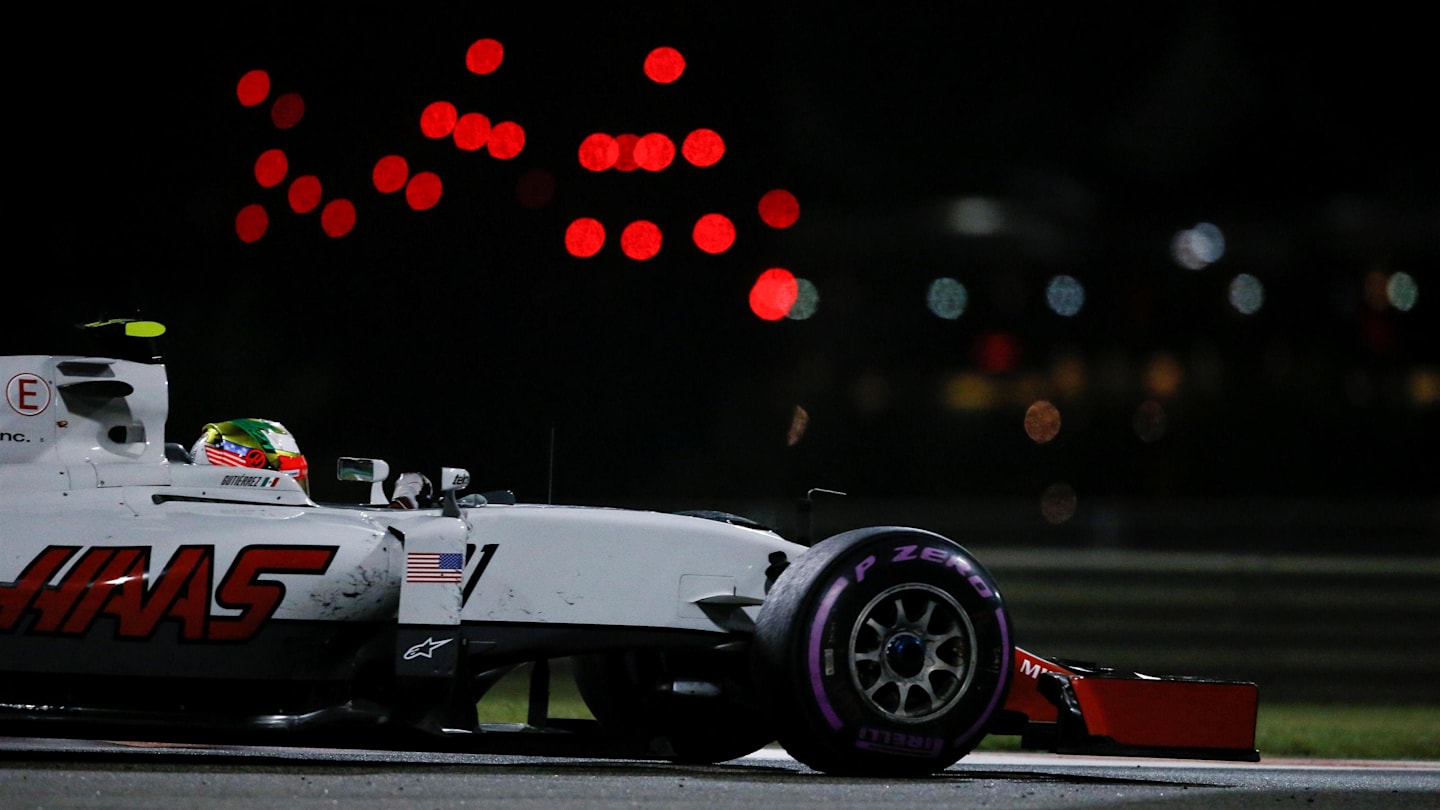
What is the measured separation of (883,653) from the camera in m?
5.69

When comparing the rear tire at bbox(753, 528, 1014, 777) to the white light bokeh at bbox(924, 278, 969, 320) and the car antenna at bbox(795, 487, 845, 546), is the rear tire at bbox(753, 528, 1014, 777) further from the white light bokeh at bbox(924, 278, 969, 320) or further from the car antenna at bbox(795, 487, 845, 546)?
the white light bokeh at bbox(924, 278, 969, 320)

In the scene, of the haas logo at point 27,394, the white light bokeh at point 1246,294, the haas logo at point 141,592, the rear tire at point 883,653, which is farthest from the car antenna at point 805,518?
the white light bokeh at point 1246,294

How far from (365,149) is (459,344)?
1080 cm

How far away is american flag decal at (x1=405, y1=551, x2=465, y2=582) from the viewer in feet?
18.5

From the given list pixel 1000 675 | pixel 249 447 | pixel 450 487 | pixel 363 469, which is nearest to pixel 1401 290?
pixel 1000 675

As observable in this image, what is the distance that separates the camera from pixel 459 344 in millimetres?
34156

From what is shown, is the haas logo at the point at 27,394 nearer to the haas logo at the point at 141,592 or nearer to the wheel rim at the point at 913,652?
the haas logo at the point at 141,592

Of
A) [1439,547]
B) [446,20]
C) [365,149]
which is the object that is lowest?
[1439,547]

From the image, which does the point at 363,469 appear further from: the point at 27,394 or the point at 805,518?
the point at 805,518

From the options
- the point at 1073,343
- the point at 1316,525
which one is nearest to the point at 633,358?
the point at 1073,343

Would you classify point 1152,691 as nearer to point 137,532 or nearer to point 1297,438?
point 137,532

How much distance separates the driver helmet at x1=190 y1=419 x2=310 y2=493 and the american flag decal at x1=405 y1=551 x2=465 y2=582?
1.43m

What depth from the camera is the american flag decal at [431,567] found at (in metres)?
5.63

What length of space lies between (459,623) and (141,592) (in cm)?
98
